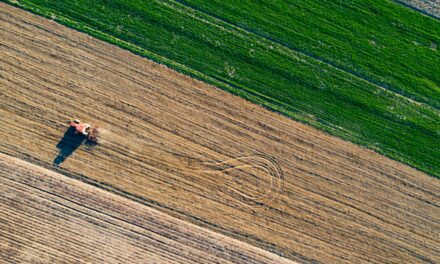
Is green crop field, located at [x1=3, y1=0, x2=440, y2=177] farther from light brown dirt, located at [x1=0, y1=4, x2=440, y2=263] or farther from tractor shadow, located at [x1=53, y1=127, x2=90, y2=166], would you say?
tractor shadow, located at [x1=53, y1=127, x2=90, y2=166]

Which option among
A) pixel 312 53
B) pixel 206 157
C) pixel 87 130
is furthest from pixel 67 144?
pixel 312 53

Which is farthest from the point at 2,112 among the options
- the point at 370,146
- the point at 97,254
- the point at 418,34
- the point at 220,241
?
the point at 418,34

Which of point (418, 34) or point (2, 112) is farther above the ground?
point (418, 34)

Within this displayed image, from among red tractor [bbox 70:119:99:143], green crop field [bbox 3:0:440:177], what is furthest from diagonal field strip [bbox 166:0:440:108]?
red tractor [bbox 70:119:99:143]

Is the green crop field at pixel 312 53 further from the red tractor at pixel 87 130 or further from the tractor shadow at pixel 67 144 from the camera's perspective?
the tractor shadow at pixel 67 144

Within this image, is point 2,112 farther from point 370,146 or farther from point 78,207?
point 370,146

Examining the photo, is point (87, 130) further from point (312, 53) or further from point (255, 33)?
point (312, 53)
